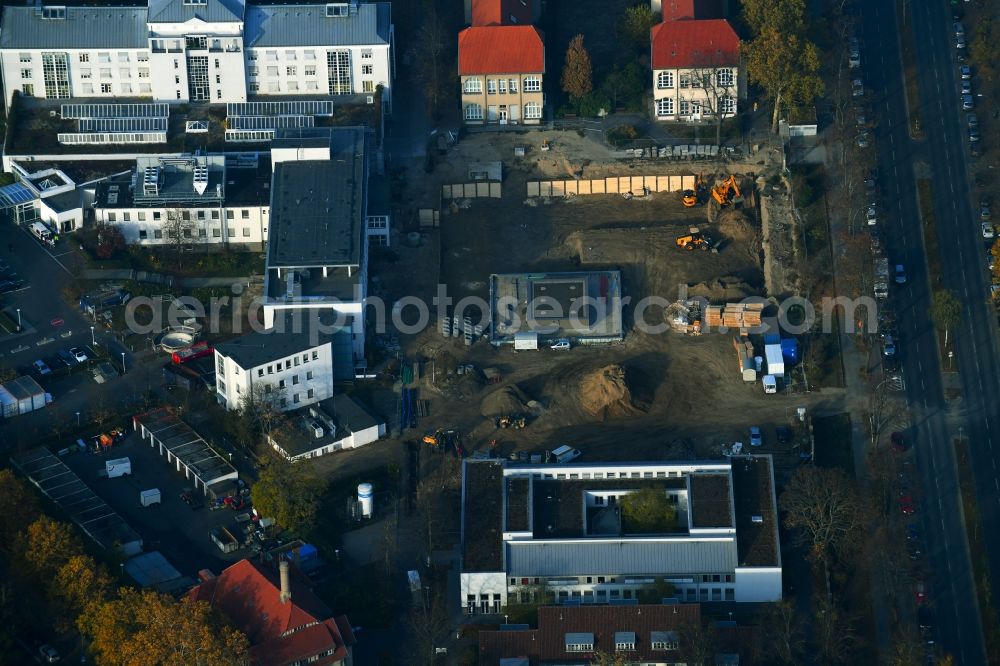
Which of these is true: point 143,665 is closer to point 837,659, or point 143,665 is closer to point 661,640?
point 661,640

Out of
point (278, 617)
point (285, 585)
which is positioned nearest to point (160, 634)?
point (278, 617)

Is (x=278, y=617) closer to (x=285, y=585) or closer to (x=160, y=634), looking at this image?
(x=285, y=585)

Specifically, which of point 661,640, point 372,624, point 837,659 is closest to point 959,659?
point 837,659

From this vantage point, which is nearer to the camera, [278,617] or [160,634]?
[160,634]

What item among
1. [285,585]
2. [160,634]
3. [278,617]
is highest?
[285,585]

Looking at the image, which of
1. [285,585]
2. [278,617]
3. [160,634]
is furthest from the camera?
[278,617]

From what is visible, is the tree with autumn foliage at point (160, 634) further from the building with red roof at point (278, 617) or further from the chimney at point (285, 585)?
the chimney at point (285, 585)

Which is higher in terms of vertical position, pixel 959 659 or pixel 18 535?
pixel 18 535
